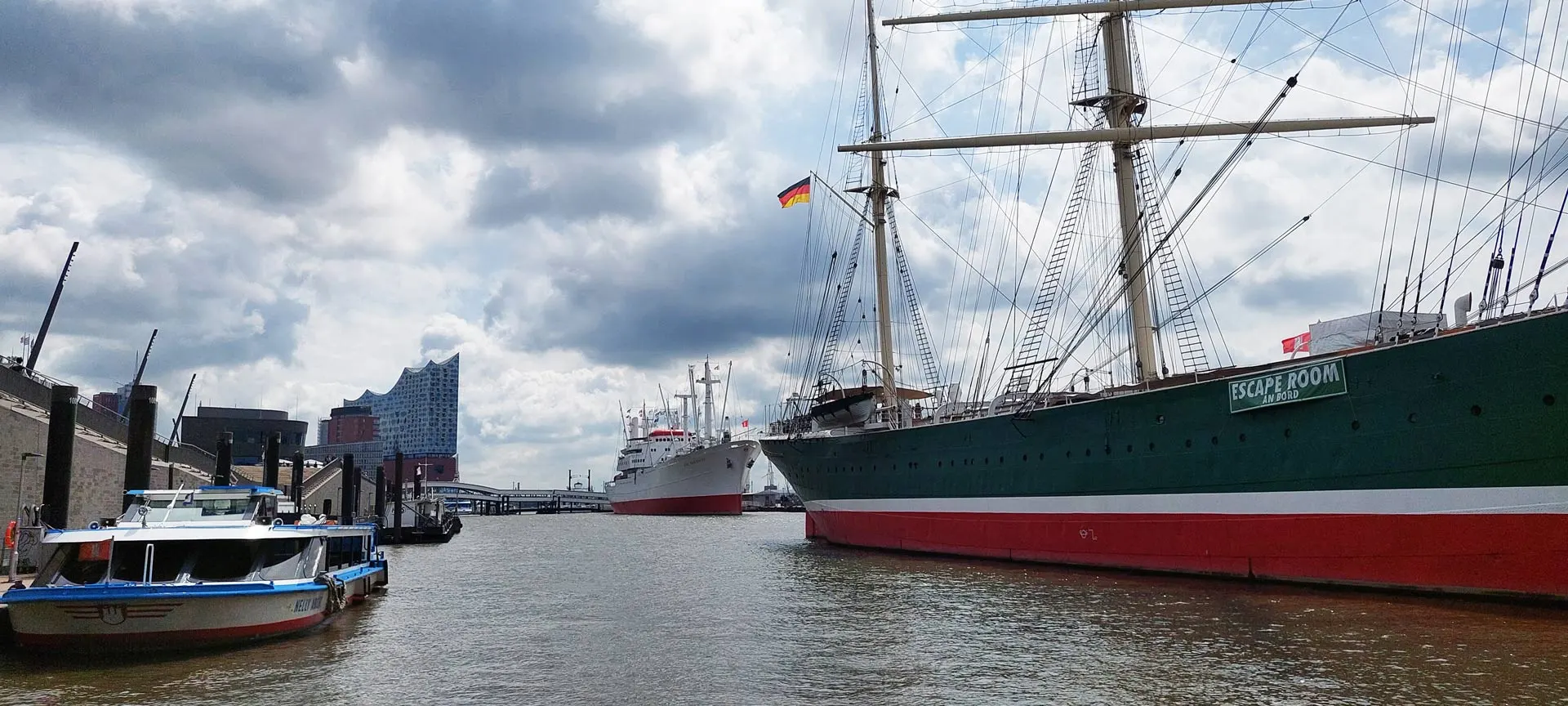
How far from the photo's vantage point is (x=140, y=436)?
68.1 ft

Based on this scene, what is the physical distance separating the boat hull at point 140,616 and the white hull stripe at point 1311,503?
59.4 feet

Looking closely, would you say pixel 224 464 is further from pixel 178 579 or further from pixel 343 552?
pixel 178 579

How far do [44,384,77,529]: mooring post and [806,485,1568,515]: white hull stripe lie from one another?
21645mm

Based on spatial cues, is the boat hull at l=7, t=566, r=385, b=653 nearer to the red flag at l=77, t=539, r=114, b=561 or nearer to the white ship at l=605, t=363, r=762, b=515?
the red flag at l=77, t=539, r=114, b=561

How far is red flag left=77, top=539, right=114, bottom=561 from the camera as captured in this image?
1489 centimetres

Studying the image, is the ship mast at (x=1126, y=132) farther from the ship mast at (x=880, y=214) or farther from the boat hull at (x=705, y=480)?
the boat hull at (x=705, y=480)

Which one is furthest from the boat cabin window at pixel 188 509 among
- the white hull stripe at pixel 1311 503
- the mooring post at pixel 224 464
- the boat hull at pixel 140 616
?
the white hull stripe at pixel 1311 503

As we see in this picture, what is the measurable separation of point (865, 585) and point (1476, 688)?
14.1m

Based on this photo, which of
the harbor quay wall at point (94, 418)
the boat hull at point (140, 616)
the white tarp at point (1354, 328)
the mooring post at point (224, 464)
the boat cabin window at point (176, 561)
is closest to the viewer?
the boat hull at point (140, 616)

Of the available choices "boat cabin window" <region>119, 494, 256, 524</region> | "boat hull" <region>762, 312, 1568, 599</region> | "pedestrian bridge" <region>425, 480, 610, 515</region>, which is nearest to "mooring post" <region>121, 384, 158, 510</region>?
"boat cabin window" <region>119, 494, 256, 524</region>

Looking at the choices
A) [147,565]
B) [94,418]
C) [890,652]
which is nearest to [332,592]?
[147,565]

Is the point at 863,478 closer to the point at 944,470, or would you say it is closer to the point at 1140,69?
the point at 944,470

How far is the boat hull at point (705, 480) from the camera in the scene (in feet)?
274

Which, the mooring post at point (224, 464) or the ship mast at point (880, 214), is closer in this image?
the mooring post at point (224, 464)
